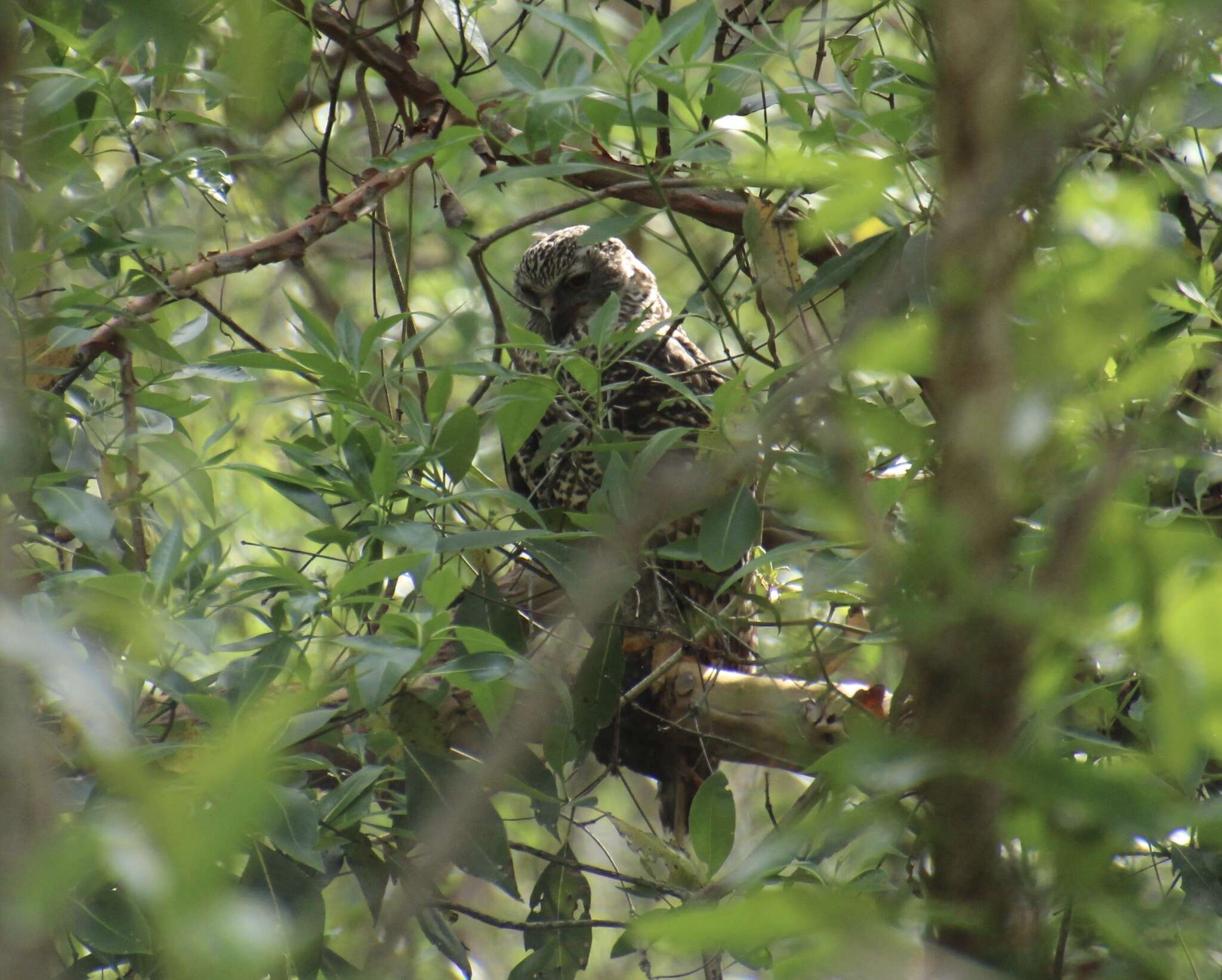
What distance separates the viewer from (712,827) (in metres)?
1.47

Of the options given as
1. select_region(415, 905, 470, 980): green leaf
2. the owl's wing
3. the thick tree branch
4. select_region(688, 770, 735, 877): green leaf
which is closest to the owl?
the owl's wing

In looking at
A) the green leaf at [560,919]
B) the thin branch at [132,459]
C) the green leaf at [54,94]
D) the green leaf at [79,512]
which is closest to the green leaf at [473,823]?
the green leaf at [560,919]

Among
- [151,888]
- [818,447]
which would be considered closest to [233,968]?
[151,888]

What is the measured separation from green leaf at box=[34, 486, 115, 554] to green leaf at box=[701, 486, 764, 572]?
76cm

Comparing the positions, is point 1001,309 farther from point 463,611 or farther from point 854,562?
point 463,611

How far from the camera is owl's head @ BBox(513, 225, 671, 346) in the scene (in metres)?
3.42

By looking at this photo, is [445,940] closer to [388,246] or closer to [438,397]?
[438,397]

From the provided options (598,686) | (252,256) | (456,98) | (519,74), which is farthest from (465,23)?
(598,686)

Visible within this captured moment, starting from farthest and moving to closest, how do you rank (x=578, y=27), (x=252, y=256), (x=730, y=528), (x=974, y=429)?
(x=252, y=256) → (x=730, y=528) → (x=578, y=27) → (x=974, y=429)

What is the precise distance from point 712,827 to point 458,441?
59 cm

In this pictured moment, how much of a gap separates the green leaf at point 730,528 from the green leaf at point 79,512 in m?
0.76

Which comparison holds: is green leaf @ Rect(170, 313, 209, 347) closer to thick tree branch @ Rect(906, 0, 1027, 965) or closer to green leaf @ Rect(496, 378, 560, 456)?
green leaf @ Rect(496, 378, 560, 456)

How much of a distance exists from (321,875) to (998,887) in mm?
1209

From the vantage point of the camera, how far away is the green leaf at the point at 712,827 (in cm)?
147
